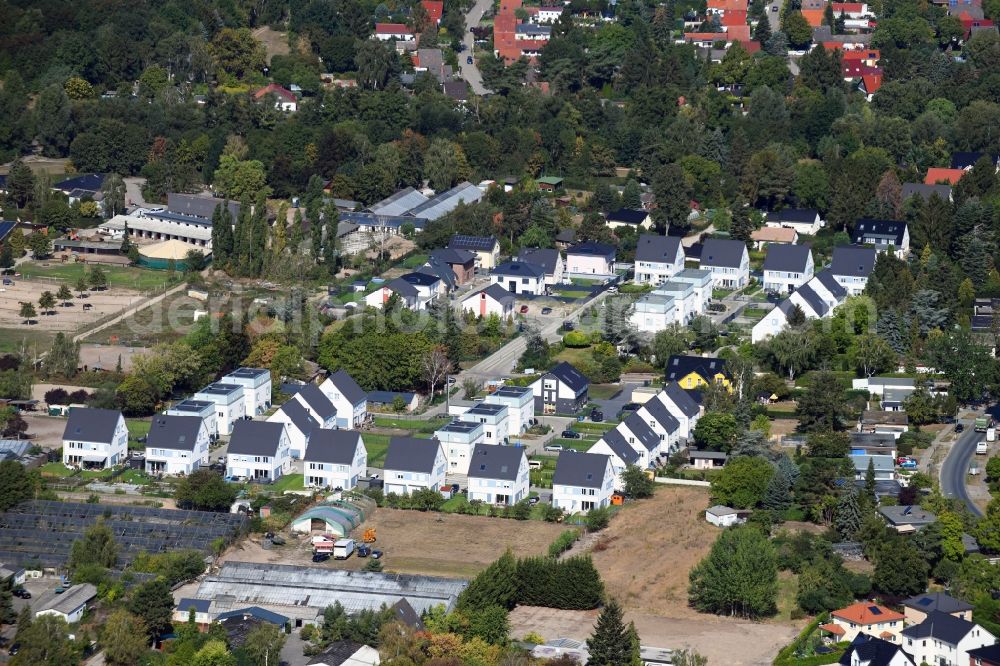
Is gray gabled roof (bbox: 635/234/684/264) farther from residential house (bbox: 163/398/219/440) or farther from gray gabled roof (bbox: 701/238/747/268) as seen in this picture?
residential house (bbox: 163/398/219/440)

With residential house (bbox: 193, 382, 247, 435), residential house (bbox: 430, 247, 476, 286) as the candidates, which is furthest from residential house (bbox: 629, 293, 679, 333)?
residential house (bbox: 193, 382, 247, 435)

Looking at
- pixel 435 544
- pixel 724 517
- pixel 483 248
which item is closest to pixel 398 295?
pixel 483 248

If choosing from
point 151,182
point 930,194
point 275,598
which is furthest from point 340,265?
point 275,598

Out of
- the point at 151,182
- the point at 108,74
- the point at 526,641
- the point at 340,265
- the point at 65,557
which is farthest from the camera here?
the point at 108,74

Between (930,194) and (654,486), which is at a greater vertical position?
(930,194)

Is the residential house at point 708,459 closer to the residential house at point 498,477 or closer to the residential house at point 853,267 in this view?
the residential house at point 498,477

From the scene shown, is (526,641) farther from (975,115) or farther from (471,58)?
(471,58)
